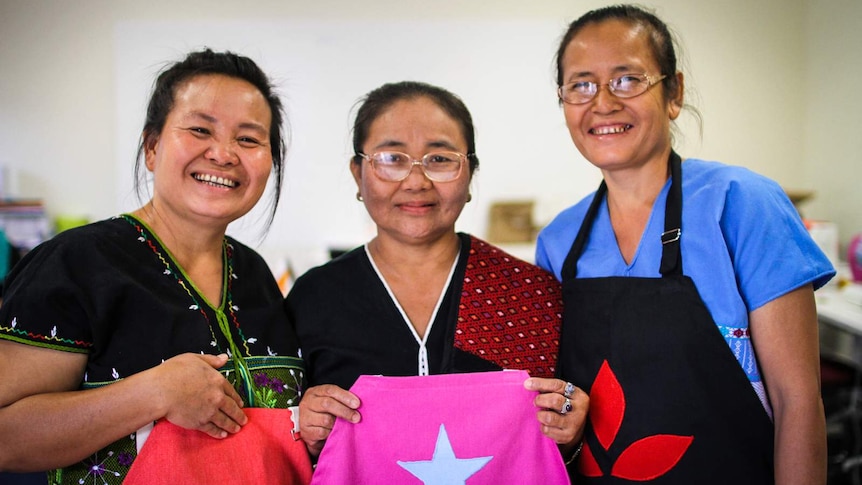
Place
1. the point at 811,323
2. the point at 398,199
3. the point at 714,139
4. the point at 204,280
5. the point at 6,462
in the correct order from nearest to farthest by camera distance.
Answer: the point at 6,462, the point at 811,323, the point at 204,280, the point at 398,199, the point at 714,139

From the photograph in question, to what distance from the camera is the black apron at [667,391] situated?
4.33 ft

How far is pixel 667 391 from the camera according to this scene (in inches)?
53.1

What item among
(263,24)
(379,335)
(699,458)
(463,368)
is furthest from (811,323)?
(263,24)

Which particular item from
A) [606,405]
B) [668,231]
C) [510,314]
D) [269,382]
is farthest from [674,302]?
[269,382]

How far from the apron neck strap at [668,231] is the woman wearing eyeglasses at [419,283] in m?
0.12

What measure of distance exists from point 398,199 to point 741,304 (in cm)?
86

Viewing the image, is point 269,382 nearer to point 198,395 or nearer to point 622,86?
point 198,395

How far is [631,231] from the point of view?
154cm

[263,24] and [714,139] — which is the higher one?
[263,24]

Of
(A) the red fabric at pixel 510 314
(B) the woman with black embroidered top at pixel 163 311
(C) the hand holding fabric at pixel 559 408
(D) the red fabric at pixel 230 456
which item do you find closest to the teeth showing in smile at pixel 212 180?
(B) the woman with black embroidered top at pixel 163 311

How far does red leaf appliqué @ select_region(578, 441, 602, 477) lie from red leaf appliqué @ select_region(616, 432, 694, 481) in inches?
2.2

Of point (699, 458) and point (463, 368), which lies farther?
point (463, 368)

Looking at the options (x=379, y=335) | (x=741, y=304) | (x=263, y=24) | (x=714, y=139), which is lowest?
(x=379, y=335)

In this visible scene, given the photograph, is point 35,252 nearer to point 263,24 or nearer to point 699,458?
point 699,458
